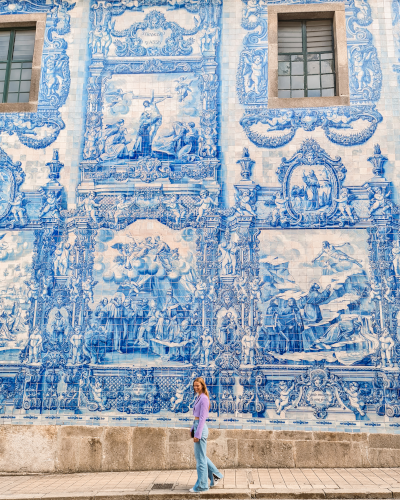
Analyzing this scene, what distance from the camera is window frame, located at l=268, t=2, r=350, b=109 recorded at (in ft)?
28.2

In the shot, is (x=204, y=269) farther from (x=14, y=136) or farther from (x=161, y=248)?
(x=14, y=136)

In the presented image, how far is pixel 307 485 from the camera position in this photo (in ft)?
20.9

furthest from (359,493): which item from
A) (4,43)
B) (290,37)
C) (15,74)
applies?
(4,43)

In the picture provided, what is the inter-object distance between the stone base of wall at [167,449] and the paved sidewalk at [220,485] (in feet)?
0.54

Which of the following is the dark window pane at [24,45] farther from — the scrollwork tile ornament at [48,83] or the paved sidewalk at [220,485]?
the paved sidewalk at [220,485]

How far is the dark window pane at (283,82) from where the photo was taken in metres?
8.94

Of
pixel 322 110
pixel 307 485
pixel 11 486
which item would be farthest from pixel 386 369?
pixel 11 486

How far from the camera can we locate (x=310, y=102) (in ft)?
28.2

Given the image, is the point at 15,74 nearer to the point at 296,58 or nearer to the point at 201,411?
the point at 296,58

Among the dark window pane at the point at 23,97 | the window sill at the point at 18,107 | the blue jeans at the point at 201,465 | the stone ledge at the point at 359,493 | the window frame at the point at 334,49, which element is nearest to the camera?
the stone ledge at the point at 359,493

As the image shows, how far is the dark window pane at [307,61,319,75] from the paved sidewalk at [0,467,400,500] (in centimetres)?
635

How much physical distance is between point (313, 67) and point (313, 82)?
300 millimetres

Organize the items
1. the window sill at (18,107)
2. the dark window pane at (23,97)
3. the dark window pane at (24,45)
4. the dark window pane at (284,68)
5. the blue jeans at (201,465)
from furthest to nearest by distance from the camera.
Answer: the dark window pane at (24,45) < the dark window pane at (23,97) < the dark window pane at (284,68) < the window sill at (18,107) < the blue jeans at (201,465)

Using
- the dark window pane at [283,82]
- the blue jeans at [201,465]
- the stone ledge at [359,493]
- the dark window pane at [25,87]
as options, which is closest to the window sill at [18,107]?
the dark window pane at [25,87]
